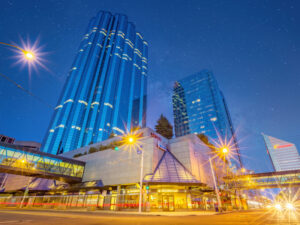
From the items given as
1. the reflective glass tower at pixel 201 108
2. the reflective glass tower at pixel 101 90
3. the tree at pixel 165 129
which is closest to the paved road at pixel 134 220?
the tree at pixel 165 129

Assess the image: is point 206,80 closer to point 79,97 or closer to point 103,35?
point 79,97

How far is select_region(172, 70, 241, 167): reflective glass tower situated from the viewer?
368 feet

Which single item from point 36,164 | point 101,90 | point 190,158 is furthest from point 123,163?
point 101,90

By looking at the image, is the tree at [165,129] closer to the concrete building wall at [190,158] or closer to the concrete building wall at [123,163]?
the concrete building wall at [123,163]

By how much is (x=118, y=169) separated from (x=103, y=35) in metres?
174

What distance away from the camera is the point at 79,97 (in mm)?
134750

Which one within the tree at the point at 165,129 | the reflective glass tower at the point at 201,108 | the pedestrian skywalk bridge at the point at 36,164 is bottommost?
the pedestrian skywalk bridge at the point at 36,164

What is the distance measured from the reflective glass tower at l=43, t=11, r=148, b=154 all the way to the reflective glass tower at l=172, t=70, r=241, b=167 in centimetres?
4153

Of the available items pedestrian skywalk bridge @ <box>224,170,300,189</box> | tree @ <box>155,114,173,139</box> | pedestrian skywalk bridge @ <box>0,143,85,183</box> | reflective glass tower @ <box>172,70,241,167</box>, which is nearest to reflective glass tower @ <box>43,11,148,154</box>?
reflective glass tower @ <box>172,70,241,167</box>

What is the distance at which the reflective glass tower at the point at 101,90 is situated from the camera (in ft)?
391

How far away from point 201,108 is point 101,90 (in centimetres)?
8965

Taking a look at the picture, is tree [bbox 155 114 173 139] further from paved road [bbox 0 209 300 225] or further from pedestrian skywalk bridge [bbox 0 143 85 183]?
paved road [bbox 0 209 300 225]

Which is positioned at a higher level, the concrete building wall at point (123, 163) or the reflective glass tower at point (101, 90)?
the reflective glass tower at point (101, 90)

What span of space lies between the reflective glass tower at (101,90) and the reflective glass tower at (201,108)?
41533 mm
